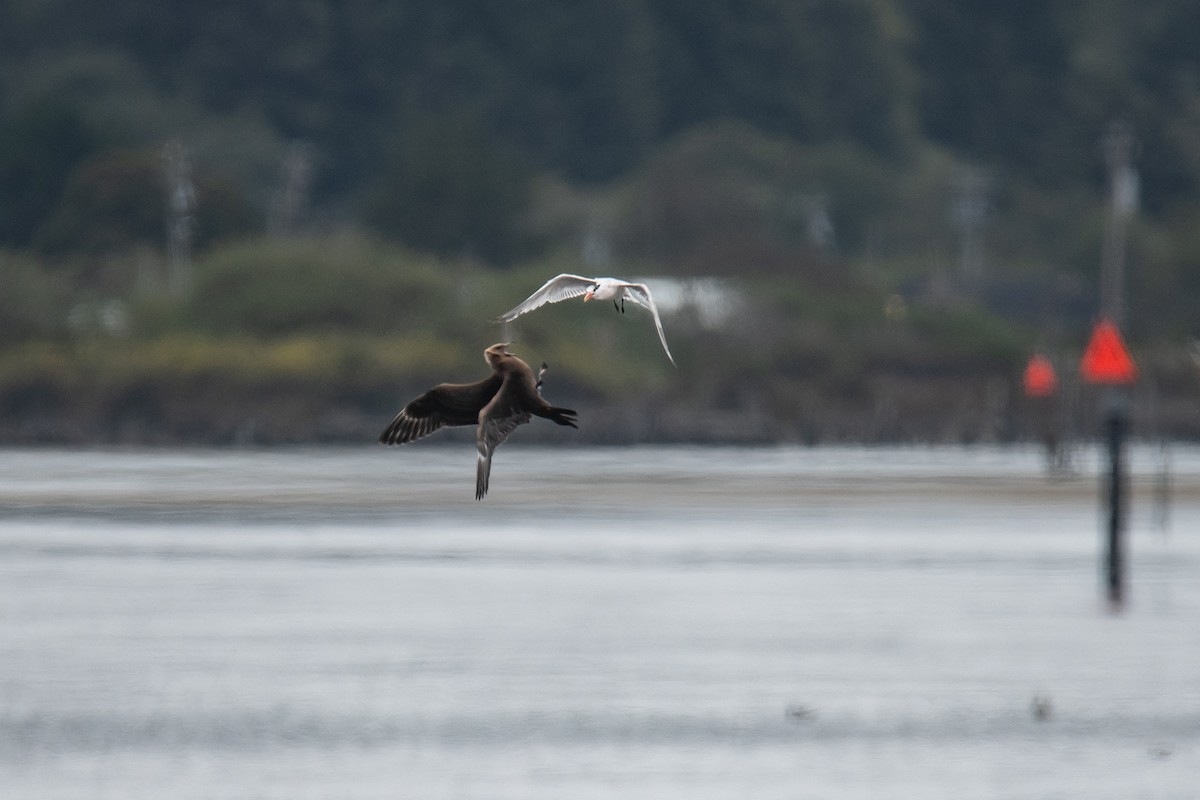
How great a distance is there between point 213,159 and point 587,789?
124309 millimetres

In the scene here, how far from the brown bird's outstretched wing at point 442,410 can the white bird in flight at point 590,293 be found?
1.36 ft

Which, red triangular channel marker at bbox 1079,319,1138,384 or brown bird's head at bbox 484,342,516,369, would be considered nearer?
brown bird's head at bbox 484,342,516,369

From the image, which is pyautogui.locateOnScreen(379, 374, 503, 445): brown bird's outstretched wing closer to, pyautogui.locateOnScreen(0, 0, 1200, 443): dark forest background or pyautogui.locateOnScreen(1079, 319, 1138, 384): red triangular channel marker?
pyautogui.locateOnScreen(1079, 319, 1138, 384): red triangular channel marker

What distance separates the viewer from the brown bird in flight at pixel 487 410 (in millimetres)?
12875

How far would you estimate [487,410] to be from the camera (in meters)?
13.1

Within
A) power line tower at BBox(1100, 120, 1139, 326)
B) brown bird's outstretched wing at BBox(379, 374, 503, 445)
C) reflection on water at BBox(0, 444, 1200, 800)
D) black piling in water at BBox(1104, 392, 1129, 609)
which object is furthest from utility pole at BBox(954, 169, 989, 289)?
brown bird's outstretched wing at BBox(379, 374, 503, 445)

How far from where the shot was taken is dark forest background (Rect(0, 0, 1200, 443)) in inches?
4616

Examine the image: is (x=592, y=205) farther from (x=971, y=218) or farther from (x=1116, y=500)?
(x=1116, y=500)

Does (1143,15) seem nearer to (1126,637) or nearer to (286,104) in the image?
(286,104)

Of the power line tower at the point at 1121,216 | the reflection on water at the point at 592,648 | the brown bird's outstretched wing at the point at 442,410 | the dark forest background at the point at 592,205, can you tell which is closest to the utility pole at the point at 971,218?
the dark forest background at the point at 592,205

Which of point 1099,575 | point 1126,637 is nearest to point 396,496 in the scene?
point 1099,575

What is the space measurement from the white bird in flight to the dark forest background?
3064 inches

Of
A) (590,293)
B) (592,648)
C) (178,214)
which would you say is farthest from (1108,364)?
(178,214)

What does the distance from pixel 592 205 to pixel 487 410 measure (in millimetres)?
138340
